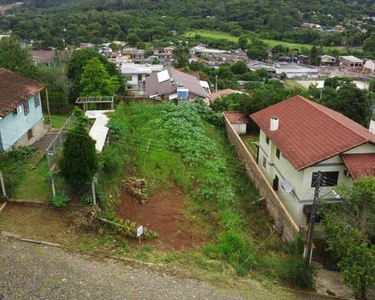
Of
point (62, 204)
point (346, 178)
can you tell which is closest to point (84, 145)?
point (62, 204)

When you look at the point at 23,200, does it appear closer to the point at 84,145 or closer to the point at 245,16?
the point at 84,145

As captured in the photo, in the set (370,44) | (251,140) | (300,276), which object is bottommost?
→ (370,44)

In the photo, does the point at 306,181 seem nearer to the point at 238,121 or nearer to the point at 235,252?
the point at 235,252

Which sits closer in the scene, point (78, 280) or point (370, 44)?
point (78, 280)

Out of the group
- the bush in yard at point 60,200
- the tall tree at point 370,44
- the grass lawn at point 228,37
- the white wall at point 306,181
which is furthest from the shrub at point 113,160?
the tall tree at point 370,44

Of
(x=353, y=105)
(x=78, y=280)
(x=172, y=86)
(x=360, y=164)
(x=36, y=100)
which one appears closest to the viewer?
(x=78, y=280)

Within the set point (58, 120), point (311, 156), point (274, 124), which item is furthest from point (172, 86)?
point (311, 156)

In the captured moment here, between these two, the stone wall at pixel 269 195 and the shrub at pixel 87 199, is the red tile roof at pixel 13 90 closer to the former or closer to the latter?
the shrub at pixel 87 199

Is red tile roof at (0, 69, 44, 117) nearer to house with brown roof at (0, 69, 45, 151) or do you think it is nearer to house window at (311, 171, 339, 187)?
house with brown roof at (0, 69, 45, 151)
